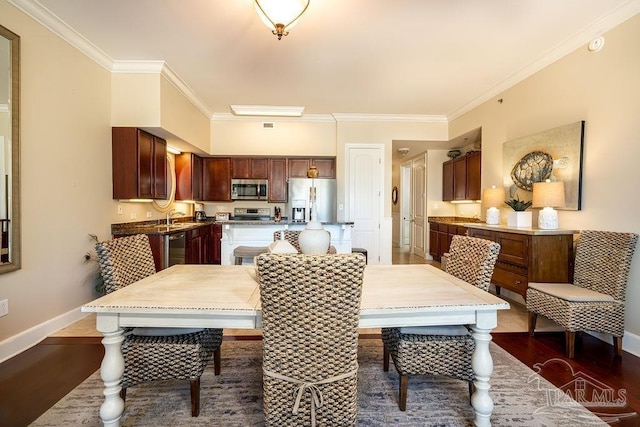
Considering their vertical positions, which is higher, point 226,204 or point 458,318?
point 226,204

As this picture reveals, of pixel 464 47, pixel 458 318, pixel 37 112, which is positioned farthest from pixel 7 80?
pixel 464 47

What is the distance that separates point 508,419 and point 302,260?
60.1 inches

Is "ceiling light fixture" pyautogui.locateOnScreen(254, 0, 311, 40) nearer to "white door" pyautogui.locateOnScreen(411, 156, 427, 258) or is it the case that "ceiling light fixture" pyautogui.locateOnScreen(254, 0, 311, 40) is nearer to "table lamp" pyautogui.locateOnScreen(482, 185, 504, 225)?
"table lamp" pyautogui.locateOnScreen(482, 185, 504, 225)

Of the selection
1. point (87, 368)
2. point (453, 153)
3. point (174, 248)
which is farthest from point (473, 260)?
point (453, 153)

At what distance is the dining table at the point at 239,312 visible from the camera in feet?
4.21

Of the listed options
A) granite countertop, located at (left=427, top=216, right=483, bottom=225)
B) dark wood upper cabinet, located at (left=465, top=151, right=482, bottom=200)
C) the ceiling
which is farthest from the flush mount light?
granite countertop, located at (left=427, top=216, right=483, bottom=225)

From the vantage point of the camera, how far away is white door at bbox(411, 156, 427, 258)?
648cm

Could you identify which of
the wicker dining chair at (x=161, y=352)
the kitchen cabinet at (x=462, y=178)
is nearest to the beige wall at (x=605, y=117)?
the kitchen cabinet at (x=462, y=178)

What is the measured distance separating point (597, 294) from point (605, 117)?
5.00ft

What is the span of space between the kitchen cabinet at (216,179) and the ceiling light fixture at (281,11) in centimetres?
382

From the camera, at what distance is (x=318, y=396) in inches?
46.4

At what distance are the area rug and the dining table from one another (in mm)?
273

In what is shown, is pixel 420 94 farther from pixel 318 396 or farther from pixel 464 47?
pixel 318 396

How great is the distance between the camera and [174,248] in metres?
3.68
